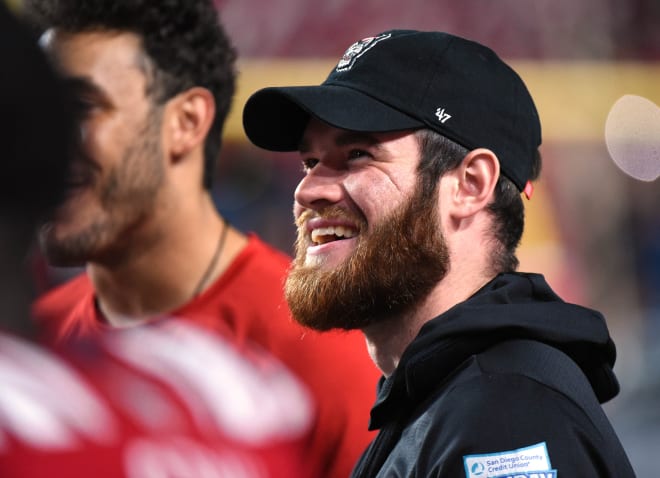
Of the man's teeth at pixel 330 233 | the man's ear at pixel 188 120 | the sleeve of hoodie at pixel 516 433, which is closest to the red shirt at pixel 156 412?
the man's ear at pixel 188 120

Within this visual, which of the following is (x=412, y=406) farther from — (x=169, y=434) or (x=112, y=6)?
(x=112, y=6)

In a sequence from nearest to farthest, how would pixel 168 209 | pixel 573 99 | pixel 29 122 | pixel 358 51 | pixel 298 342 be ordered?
pixel 29 122, pixel 358 51, pixel 298 342, pixel 168 209, pixel 573 99

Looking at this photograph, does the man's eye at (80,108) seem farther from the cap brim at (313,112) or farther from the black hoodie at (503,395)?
the cap brim at (313,112)

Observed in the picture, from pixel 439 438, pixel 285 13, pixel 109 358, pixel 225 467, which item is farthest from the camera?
pixel 285 13

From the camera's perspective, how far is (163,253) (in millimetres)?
2543

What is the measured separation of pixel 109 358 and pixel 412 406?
1.22 metres

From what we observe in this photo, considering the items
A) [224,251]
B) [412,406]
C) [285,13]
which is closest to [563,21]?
[285,13]

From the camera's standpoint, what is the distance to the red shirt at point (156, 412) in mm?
2379

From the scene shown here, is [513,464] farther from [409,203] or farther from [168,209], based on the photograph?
[168,209]

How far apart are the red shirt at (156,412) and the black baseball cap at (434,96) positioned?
82cm

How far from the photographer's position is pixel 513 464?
128 centimetres

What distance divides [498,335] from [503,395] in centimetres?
13

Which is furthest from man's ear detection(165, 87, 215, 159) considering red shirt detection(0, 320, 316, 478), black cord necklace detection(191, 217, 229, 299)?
red shirt detection(0, 320, 316, 478)

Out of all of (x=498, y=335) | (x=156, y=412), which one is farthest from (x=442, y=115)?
(x=156, y=412)
